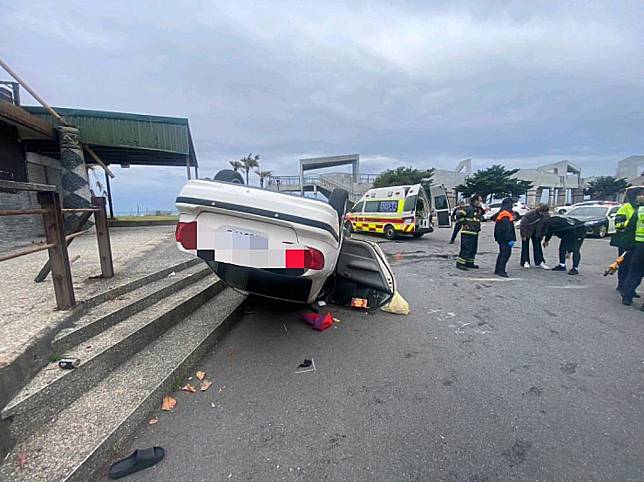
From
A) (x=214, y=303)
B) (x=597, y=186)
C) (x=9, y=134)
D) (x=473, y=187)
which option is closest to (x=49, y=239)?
(x=214, y=303)

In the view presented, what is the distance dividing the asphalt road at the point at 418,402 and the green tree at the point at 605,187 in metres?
51.8

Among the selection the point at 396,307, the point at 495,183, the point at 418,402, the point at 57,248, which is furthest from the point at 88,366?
the point at 495,183

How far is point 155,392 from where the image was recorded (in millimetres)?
2102

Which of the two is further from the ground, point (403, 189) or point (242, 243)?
point (403, 189)

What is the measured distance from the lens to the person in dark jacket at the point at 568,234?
6410mm

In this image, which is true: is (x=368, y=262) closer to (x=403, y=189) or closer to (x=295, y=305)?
(x=295, y=305)

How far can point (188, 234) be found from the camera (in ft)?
8.13

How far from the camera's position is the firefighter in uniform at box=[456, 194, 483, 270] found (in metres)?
6.63

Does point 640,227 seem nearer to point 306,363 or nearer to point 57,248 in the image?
point 306,363

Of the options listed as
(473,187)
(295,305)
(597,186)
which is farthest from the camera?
(597,186)

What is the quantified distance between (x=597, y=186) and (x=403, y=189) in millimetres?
47720

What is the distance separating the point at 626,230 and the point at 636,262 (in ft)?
2.11

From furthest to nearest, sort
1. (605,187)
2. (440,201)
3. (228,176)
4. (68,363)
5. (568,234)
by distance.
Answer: (605,187)
(440,201)
(568,234)
(228,176)
(68,363)

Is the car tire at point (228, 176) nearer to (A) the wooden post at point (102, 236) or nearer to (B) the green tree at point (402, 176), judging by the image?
(A) the wooden post at point (102, 236)
